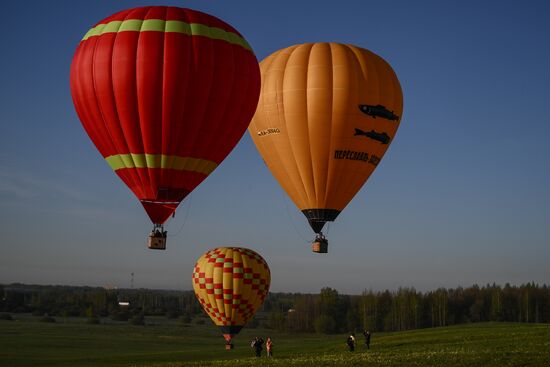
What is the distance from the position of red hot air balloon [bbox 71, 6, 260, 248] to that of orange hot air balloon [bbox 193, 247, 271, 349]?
13.5 m

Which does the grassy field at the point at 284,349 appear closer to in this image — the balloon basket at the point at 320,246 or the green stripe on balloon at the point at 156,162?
the balloon basket at the point at 320,246

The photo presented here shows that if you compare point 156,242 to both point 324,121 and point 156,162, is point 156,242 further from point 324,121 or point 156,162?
point 324,121

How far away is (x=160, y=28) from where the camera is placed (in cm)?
2573

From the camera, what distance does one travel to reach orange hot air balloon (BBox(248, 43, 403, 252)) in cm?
3353

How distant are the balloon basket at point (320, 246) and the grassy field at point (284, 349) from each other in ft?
16.4

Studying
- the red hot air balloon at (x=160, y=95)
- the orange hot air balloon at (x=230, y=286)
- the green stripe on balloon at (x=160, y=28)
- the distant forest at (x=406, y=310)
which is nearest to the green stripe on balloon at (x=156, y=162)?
the red hot air balloon at (x=160, y=95)

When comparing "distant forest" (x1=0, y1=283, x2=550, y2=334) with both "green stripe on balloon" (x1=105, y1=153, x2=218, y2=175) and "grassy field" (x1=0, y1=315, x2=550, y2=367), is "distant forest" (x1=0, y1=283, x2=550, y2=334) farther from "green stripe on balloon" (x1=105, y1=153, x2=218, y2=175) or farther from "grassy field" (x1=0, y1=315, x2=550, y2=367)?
"green stripe on balloon" (x1=105, y1=153, x2=218, y2=175)

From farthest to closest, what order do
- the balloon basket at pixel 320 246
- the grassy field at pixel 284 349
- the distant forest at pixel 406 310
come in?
the distant forest at pixel 406 310
the balloon basket at pixel 320 246
the grassy field at pixel 284 349

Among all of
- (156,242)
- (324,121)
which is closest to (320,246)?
(324,121)

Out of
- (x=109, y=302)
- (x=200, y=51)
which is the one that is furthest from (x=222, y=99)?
(x=109, y=302)

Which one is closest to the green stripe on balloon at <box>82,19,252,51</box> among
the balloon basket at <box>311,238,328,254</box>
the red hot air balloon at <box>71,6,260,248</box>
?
the red hot air balloon at <box>71,6,260,248</box>

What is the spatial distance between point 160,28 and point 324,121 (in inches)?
420

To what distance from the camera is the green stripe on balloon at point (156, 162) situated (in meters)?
25.7

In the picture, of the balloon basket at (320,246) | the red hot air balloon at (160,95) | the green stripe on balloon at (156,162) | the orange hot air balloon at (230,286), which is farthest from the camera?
the orange hot air balloon at (230,286)
